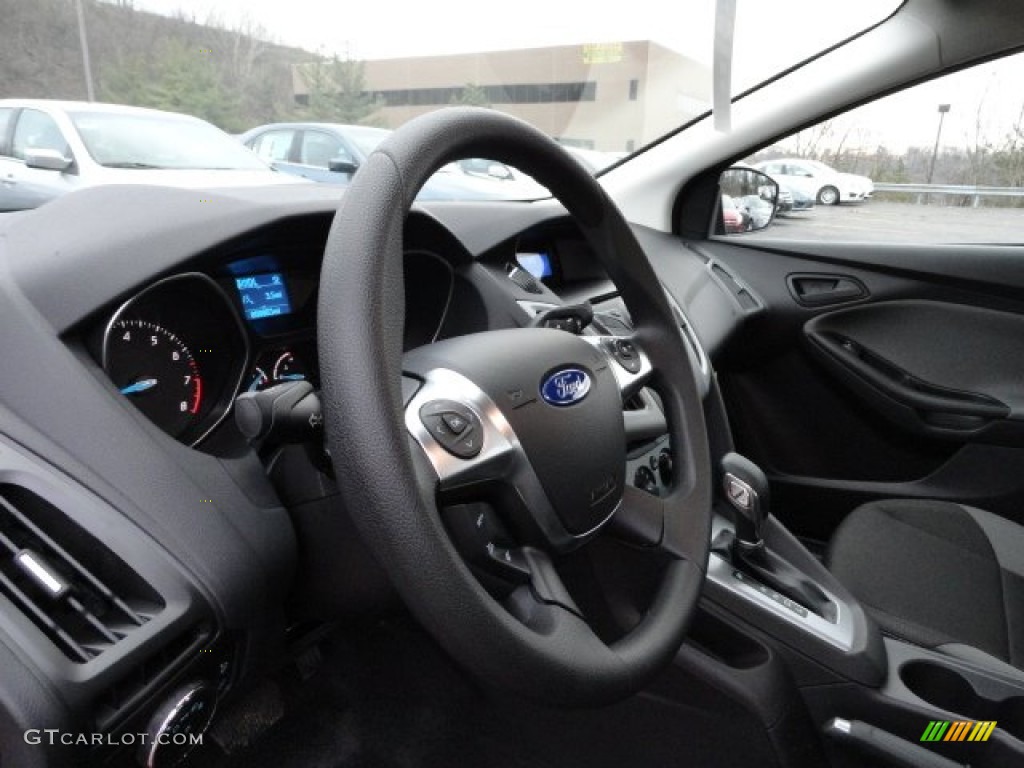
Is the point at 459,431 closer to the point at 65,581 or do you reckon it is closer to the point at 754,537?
the point at 65,581

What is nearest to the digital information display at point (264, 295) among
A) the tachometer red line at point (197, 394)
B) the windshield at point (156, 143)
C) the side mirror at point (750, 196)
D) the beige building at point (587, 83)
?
the tachometer red line at point (197, 394)

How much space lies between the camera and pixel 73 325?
92 cm

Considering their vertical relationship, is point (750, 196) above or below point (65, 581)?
above

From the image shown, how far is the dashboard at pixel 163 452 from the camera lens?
32.2 inches

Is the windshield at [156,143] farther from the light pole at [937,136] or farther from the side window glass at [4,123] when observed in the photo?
the light pole at [937,136]

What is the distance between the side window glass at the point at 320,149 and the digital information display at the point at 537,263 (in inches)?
19.5

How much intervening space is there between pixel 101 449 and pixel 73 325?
6.3 inches

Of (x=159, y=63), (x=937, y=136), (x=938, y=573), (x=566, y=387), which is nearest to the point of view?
(x=566, y=387)

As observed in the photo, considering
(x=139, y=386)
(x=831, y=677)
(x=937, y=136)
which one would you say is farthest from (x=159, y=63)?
(x=937, y=136)

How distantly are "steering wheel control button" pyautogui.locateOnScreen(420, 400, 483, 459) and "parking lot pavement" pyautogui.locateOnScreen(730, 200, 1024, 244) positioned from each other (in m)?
1.99

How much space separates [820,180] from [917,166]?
0.27 metres

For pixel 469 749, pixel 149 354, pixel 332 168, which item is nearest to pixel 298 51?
pixel 332 168

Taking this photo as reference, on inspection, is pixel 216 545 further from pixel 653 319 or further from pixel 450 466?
pixel 653 319

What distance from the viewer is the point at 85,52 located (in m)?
1.29
